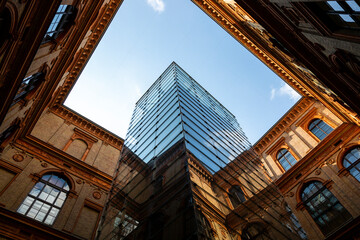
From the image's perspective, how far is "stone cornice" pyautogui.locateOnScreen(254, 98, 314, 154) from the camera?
2194cm

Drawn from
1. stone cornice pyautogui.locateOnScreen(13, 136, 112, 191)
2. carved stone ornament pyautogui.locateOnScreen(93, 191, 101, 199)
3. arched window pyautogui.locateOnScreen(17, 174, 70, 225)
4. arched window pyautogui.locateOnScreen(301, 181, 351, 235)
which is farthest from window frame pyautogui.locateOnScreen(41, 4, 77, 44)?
arched window pyautogui.locateOnScreen(301, 181, 351, 235)

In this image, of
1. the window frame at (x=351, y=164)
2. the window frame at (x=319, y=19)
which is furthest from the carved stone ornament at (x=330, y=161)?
the window frame at (x=319, y=19)

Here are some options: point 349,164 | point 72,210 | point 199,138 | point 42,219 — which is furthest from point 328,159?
point 42,219

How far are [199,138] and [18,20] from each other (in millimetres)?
8845

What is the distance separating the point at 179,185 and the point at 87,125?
46.9 ft

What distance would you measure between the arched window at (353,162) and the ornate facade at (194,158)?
87mm

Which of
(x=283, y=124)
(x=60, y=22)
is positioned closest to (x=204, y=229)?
(x=60, y=22)

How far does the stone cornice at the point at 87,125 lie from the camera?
19.7 m

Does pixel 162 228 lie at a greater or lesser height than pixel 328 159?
lesser

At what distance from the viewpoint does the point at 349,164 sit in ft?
50.8

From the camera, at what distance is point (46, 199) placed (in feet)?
43.9

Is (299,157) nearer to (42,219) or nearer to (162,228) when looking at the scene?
(162,228)

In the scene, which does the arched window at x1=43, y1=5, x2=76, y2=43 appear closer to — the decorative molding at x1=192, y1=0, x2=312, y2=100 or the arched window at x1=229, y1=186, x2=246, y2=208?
the arched window at x1=229, y1=186, x2=246, y2=208

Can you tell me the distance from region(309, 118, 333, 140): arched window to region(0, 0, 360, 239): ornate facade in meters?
0.13
